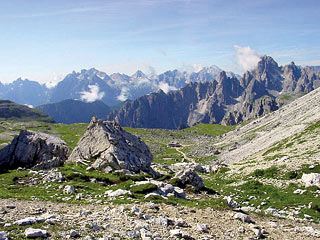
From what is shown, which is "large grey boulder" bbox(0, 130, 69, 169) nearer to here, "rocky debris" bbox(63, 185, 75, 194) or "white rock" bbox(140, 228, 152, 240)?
"rocky debris" bbox(63, 185, 75, 194)

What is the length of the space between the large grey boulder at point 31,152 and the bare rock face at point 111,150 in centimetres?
434

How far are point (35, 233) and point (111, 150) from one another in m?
30.6

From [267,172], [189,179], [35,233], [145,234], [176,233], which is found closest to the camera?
[35,233]

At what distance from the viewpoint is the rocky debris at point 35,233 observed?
13609 mm

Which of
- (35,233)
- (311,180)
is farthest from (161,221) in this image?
(311,180)

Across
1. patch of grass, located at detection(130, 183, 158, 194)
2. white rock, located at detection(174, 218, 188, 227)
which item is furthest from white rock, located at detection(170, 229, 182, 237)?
patch of grass, located at detection(130, 183, 158, 194)

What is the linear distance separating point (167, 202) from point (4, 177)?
2504 centimetres

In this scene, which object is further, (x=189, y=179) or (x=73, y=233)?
(x=189, y=179)

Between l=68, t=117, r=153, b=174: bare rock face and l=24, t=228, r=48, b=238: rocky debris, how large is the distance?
26.3 m

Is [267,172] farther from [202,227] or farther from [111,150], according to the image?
[202,227]

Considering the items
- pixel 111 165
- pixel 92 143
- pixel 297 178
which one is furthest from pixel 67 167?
pixel 297 178

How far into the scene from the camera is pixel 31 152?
5066 centimetres

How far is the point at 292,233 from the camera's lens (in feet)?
60.7

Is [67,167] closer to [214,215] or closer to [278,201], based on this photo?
[214,215]
